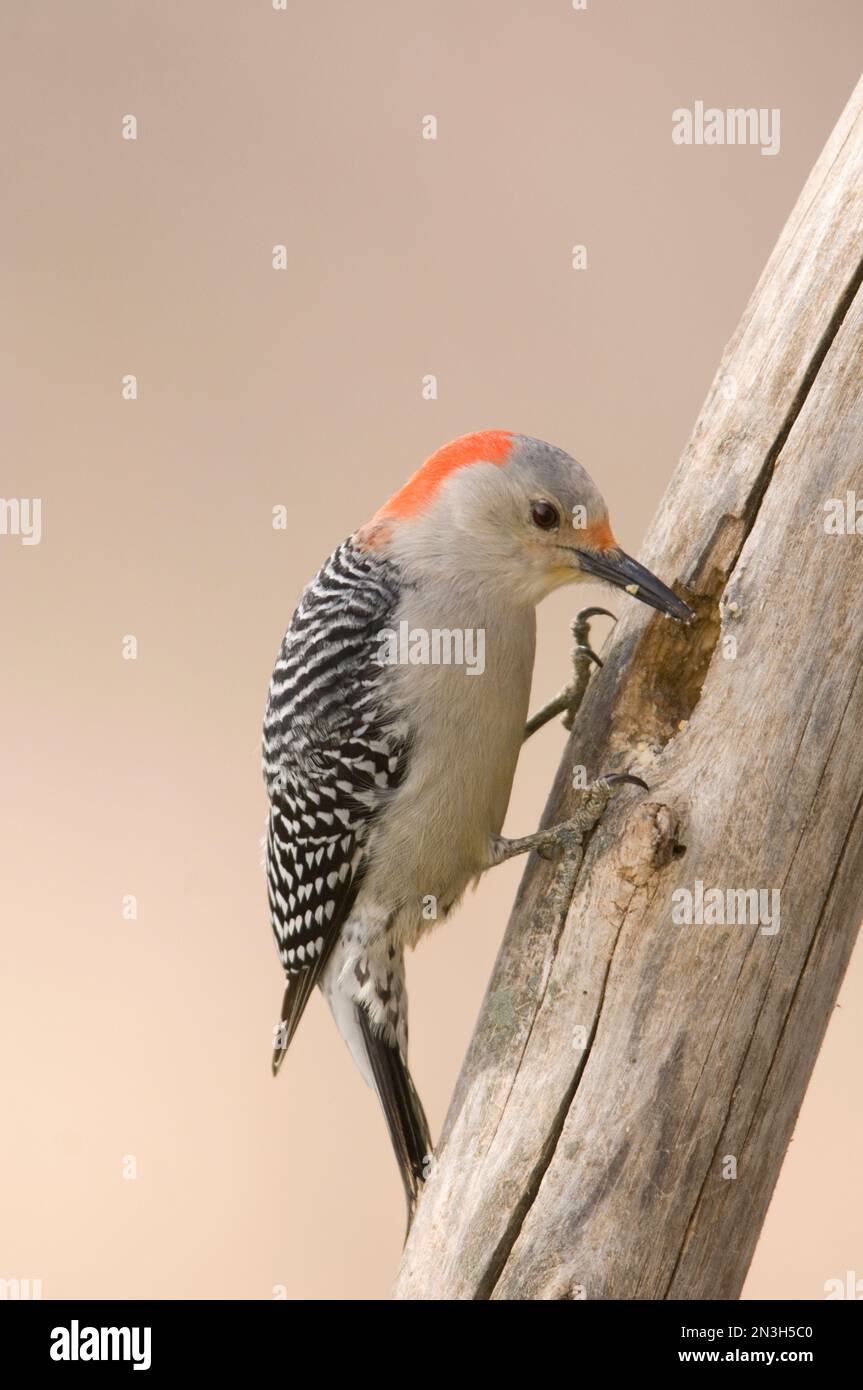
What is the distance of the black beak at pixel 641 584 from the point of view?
2172 millimetres

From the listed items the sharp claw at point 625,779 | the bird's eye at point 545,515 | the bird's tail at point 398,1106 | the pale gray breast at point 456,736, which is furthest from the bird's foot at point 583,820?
the bird's tail at point 398,1106

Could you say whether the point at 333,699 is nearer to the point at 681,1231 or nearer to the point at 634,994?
the point at 634,994

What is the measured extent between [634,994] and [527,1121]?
0.28 metres

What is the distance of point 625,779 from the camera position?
83.9 inches

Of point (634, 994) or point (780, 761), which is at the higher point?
point (780, 761)

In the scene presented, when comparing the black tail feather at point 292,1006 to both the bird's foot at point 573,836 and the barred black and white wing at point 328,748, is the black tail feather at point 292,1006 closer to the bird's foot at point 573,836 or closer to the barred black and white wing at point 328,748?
the barred black and white wing at point 328,748

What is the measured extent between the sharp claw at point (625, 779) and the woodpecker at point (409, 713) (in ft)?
0.54

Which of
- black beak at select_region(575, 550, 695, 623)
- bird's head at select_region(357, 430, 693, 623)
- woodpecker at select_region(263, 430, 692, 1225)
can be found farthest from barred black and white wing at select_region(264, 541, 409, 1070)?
black beak at select_region(575, 550, 695, 623)

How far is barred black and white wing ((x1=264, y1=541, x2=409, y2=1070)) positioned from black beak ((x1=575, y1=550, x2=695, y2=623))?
1.42 feet

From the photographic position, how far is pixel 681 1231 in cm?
198

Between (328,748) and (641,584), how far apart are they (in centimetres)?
69

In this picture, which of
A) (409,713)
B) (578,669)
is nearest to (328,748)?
(409,713)

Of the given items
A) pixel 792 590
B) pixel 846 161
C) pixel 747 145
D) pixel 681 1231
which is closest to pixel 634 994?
pixel 681 1231

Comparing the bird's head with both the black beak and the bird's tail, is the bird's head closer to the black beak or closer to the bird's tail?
the black beak
